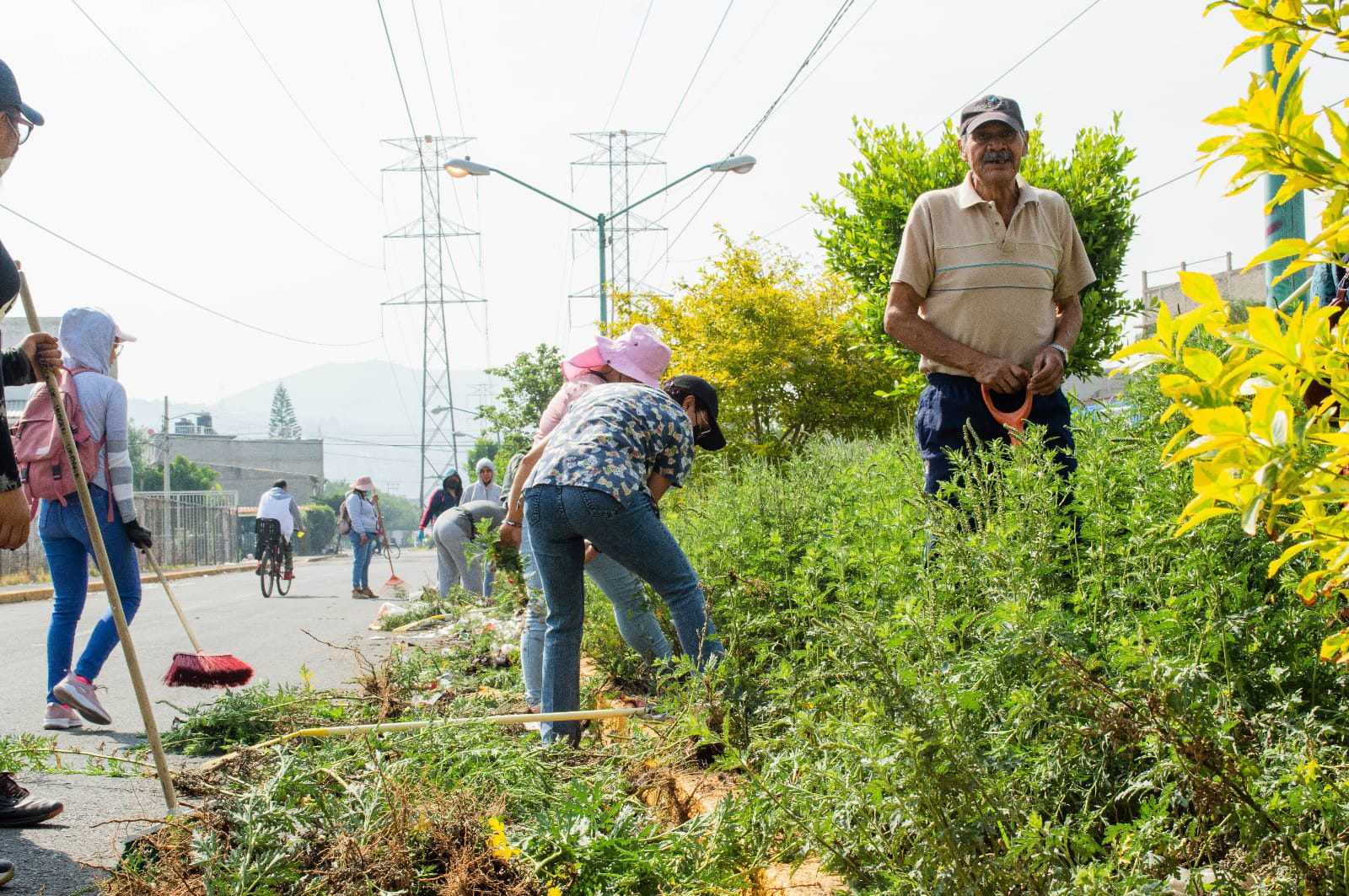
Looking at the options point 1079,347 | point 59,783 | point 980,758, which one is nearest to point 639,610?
point 59,783

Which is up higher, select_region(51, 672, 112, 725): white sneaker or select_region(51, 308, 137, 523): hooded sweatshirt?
select_region(51, 308, 137, 523): hooded sweatshirt

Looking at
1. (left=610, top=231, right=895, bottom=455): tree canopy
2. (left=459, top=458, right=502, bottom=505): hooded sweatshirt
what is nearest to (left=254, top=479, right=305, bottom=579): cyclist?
(left=459, top=458, right=502, bottom=505): hooded sweatshirt

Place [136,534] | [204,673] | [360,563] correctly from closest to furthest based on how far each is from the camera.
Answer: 1. [204,673]
2. [136,534]
3. [360,563]

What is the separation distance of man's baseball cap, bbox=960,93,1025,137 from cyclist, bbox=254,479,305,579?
1527cm

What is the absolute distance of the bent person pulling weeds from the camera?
3742mm

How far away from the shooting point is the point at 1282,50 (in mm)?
1431

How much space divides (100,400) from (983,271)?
13.5ft

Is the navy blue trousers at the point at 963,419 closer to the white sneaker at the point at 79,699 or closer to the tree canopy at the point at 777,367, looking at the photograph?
the white sneaker at the point at 79,699

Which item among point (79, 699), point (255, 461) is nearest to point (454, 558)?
point (79, 699)

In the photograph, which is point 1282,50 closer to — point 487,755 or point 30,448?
point 487,755

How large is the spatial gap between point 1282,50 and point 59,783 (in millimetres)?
4156

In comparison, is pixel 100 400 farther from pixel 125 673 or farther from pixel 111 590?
pixel 125 673

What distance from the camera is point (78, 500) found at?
4961 mm

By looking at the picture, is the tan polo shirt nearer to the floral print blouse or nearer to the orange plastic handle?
the orange plastic handle
